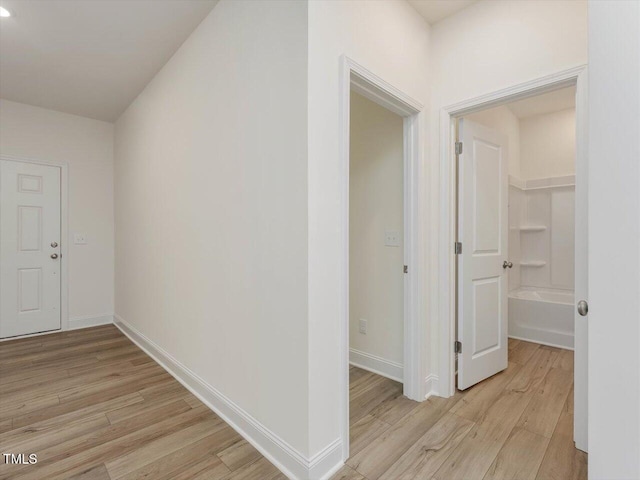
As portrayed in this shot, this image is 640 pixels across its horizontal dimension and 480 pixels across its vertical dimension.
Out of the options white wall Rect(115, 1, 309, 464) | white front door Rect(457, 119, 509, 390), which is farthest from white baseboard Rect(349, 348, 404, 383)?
white wall Rect(115, 1, 309, 464)

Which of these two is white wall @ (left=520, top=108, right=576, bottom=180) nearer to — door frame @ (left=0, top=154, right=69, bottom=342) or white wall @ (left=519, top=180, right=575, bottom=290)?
white wall @ (left=519, top=180, right=575, bottom=290)

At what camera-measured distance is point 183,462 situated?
64.6 inches

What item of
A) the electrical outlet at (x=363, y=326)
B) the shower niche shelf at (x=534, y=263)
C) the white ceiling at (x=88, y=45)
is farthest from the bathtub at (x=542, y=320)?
the white ceiling at (x=88, y=45)

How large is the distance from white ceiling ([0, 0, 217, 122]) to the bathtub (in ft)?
13.4

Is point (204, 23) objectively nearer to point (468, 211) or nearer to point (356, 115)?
point (356, 115)

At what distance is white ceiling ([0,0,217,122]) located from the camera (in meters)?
2.17

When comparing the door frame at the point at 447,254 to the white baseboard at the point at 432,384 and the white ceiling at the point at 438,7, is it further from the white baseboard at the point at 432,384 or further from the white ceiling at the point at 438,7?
the white ceiling at the point at 438,7

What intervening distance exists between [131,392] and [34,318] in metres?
2.47

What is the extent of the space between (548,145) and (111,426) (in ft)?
17.8

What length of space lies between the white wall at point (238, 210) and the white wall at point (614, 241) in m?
1.03

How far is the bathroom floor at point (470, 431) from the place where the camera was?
1.57m

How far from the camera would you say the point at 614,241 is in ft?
2.22

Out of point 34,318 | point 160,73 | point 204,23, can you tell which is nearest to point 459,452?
point 204,23

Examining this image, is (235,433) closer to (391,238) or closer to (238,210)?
(238,210)
